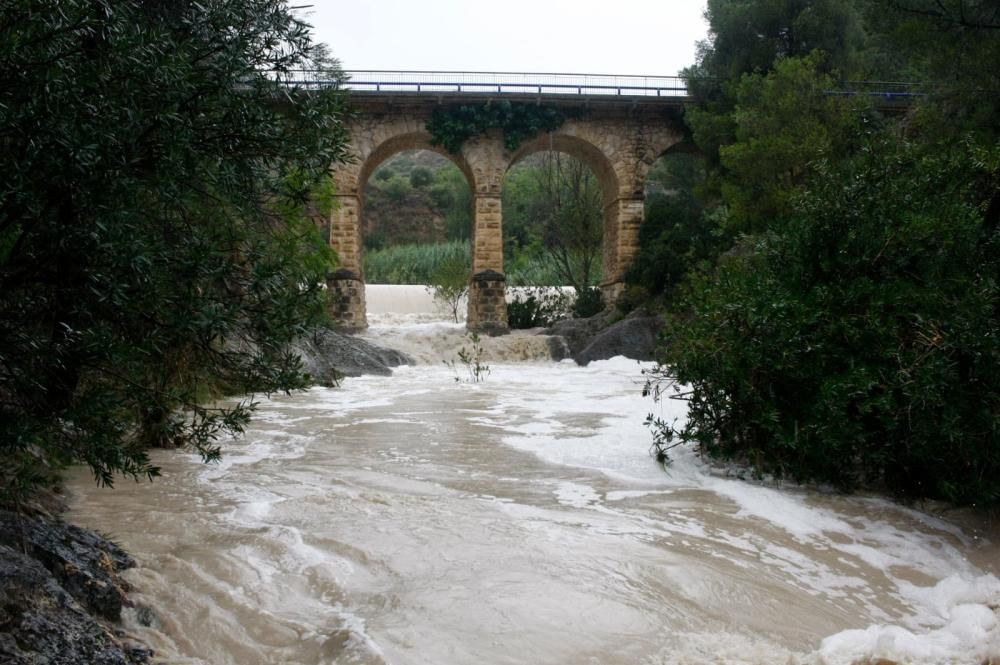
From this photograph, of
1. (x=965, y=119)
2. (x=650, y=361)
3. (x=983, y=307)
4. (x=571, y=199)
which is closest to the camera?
(x=983, y=307)

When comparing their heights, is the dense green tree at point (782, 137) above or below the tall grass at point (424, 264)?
above

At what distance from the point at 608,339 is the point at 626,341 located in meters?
0.41

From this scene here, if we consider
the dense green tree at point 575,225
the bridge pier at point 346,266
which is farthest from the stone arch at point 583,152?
the bridge pier at point 346,266

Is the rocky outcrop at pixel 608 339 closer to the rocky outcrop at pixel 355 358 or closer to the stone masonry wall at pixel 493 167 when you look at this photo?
the stone masonry wall at pixel 493 167

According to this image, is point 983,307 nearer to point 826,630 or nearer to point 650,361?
point 826,630

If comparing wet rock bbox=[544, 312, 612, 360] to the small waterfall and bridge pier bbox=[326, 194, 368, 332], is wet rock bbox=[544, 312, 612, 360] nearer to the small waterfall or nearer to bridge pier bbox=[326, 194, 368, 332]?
the small waterfall

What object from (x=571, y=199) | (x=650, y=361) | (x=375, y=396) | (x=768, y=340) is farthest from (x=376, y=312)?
(x=768, y=340)

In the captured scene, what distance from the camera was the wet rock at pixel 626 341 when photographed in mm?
16781

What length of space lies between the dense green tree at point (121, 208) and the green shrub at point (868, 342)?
304 cm

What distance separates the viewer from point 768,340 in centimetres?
494

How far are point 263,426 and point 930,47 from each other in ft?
27.2

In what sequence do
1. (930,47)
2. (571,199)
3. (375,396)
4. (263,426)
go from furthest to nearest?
1. (571,199)
2. (375,396)
3. (930,47)
4. (263,426)

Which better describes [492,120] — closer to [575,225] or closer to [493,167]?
[493,167]

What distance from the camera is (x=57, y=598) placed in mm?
2277
